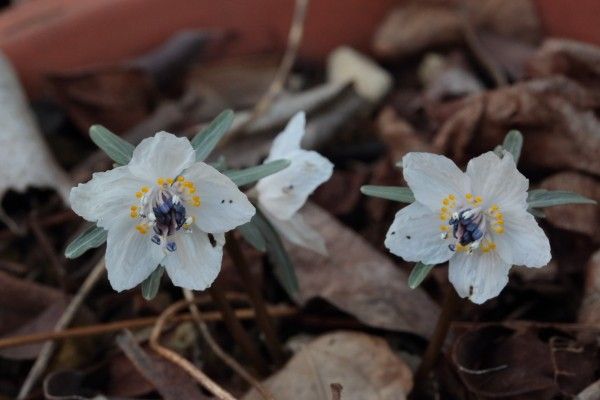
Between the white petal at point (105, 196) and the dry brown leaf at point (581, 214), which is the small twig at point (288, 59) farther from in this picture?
the white petal at point (105, 196)

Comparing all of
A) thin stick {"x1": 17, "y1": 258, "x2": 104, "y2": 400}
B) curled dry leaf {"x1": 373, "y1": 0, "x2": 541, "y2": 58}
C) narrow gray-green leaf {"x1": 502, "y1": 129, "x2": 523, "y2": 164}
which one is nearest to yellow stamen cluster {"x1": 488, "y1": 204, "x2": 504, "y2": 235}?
narrow gray-green leaf {"x1": 502, "y1": 129, "x2": 523, "y2": 164}

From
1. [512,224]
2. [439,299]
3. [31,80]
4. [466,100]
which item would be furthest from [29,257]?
[512,224]

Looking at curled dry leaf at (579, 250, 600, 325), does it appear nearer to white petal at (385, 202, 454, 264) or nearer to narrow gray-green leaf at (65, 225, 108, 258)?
white petal at (385, 202, 454, 264)

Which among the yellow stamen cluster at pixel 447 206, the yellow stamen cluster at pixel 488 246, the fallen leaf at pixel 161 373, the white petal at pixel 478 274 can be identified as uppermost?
the yellow stamen cluster at pixel 447 206

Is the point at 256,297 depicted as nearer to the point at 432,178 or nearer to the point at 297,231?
the point at 297,231

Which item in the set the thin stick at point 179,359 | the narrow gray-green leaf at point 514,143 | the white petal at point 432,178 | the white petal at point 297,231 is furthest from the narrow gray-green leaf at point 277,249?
the narrow gray-green leaf at point 514,143

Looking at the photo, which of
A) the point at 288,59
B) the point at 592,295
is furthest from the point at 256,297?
the point at 288,59

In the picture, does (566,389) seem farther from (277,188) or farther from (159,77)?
(159,77)
